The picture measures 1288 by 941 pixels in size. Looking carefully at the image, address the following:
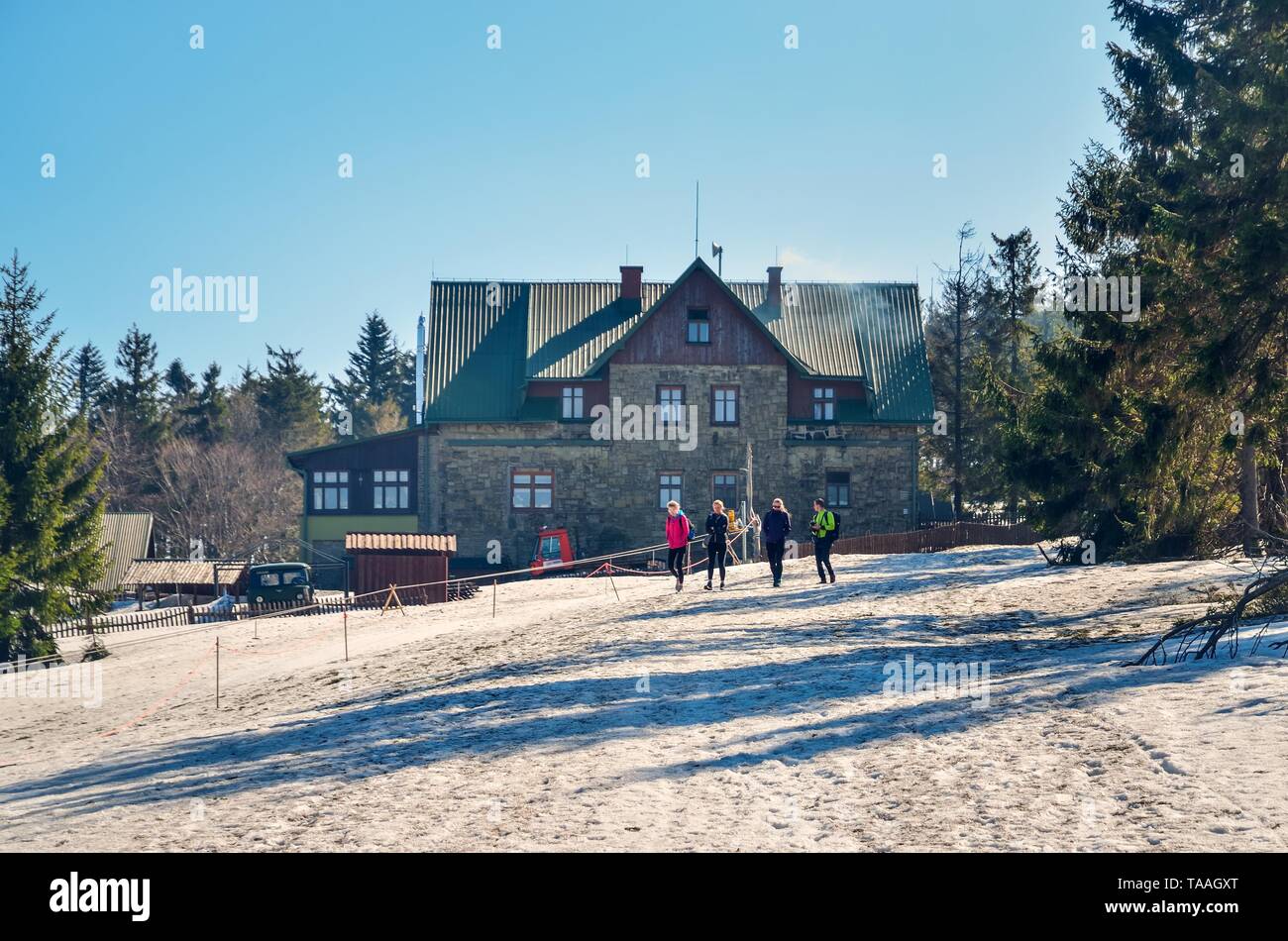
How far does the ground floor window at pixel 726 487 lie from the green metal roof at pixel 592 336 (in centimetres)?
499

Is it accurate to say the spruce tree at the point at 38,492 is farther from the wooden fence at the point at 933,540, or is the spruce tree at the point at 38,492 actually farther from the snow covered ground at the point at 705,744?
the wooden fence at the point at 933,540

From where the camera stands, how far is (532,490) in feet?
145

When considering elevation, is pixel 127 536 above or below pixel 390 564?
above

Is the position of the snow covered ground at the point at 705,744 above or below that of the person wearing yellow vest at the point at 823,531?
below

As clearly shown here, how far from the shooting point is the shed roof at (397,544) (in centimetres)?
3331

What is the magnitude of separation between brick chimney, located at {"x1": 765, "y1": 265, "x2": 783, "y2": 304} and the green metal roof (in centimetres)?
30

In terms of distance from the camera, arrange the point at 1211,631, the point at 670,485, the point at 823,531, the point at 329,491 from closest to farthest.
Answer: the point at 1211,631
the point at 823,531
the point at 670,485
the point at 329,491

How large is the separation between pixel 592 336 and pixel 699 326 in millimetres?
4646

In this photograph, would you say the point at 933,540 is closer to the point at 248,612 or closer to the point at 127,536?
the point at 248,612

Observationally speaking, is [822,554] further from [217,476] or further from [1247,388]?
[217,476]

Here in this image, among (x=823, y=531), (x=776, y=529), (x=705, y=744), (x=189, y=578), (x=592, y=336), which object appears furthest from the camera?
(x=592, y=336)

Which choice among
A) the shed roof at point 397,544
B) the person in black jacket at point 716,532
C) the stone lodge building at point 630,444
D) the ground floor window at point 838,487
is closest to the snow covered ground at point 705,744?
the person in black jacket at point 716,532

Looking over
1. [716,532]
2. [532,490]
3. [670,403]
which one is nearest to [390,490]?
[532,490]

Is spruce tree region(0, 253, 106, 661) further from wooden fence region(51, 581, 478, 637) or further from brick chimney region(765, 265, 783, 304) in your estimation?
brick chimney region(765, 265, 783, 304)
